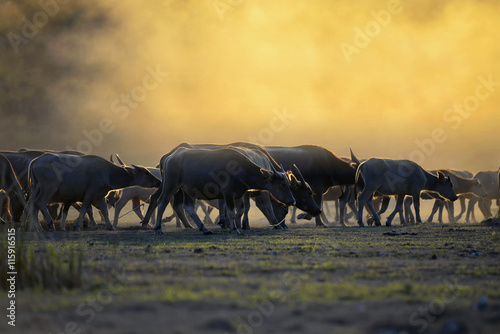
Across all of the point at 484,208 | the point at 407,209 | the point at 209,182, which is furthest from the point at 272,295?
the point at 484,208

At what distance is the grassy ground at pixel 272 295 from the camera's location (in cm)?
516

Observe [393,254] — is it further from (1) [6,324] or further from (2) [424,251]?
(1) [6,324]

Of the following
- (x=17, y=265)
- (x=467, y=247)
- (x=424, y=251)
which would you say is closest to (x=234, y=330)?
(x=17, y=265)

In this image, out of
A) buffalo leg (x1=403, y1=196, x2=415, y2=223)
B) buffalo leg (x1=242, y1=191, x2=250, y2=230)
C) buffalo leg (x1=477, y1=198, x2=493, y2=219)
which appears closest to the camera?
buffalo leg (x1=242, y1=191, x2=250, y2=230)

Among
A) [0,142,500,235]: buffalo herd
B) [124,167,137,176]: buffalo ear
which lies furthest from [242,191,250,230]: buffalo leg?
[124,167,137,176]: buffalo ear

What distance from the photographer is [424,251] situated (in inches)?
421

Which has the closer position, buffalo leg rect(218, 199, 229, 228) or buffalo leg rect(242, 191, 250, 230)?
buffalo leg rect(218, 199, 229, 228)

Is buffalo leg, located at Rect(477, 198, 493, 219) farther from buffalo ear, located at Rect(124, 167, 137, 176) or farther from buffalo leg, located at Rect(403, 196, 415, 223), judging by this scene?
buffalo ear, located at Rect(124, 167, 137, 176)

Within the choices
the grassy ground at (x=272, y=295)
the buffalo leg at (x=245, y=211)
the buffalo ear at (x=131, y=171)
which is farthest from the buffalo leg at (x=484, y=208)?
the grassy ground at (x=272, y=295)

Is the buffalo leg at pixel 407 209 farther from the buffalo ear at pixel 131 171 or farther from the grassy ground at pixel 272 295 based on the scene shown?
the grassy ground at pixel 272 295

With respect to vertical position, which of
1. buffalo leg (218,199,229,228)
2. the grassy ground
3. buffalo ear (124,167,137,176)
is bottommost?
the grassy ground

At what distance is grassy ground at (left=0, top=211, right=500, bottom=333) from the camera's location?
16.9 feet

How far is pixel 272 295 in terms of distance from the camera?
20.1ft

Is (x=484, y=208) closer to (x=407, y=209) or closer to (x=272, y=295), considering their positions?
(x=407, y=209)
